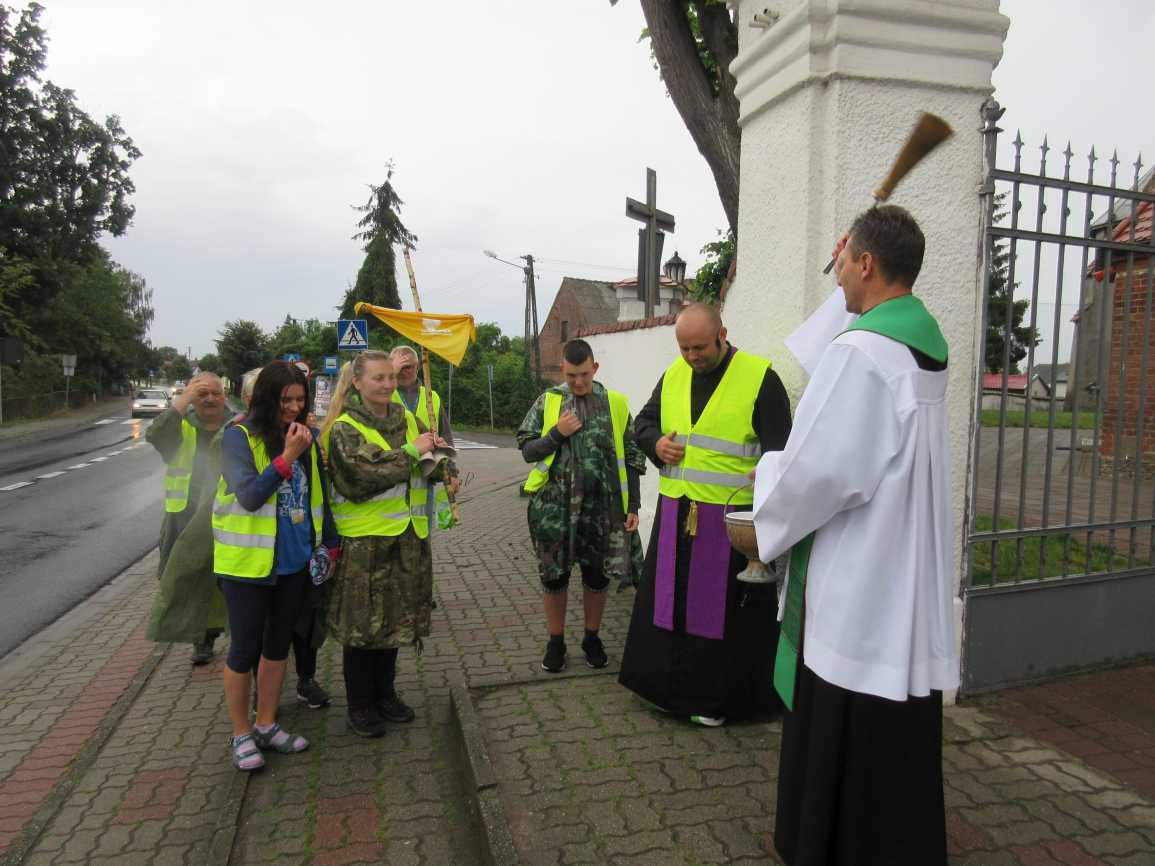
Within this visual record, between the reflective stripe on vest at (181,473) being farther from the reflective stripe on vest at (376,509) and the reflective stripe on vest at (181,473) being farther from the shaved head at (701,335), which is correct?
the shaved head at (701,335)

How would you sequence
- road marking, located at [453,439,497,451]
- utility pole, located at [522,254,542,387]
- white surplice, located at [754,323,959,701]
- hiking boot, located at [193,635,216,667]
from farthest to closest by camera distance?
utility pole, located at [522,254,542,387] < road marking, located at [453,439,497,451] < hiking boot, located at [193,635,216,667] < white surplice, located at [754,323,959,701]

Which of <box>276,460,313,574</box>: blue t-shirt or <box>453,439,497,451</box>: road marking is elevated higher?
<box>276,460,313,574</box>: blue t-shirt

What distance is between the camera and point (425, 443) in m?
3.67

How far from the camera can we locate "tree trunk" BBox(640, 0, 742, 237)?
6.80 m

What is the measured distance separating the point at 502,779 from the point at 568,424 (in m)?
1.77

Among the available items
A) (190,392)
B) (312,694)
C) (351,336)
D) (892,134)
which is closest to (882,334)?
(892,134)

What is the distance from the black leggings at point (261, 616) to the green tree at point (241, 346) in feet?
190

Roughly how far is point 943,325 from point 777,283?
31.3 inches

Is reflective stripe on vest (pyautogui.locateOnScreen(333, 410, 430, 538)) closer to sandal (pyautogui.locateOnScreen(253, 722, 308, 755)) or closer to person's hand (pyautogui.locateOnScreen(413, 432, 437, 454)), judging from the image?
person's hand (pyautogui.locateOnScreen(413, 432, 437, 454))

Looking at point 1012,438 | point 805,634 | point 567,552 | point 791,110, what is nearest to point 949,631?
point 805,634

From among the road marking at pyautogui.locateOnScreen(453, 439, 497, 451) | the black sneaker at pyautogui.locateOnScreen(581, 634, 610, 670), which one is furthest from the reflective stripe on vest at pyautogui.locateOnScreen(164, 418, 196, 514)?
the road marking at pyautogui.locateOnScreen(453, 439, 497, 451)

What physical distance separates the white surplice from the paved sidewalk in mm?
872

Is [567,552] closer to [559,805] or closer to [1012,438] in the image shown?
[559,805]

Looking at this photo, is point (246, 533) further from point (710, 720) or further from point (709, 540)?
point (710, 720)
